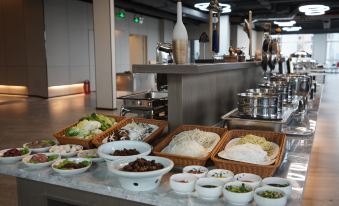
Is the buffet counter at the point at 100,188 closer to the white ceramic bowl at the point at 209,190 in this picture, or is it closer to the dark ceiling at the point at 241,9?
the white ceramic bowl at the point at 209,190

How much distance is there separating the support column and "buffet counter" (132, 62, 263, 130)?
4.68 m

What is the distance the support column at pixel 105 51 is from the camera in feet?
24.2

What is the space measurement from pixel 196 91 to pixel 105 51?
5579 millimetres

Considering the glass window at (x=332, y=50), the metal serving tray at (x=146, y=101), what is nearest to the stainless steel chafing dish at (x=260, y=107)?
the metal serving tray at (x=146, y=101)

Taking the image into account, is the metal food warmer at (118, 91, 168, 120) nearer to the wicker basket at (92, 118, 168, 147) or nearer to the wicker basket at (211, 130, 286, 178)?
the wicker basket at (92, 118, 168, 147)

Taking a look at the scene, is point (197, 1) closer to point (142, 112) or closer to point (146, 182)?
point (142, 112)

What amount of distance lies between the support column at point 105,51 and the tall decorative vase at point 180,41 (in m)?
5.65

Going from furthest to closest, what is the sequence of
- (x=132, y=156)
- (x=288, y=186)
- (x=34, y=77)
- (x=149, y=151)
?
(x=34, y=77), (x=149, y=151), (x=132, y=156), (x=288, y=186)

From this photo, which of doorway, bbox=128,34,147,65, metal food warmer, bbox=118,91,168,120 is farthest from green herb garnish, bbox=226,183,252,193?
doorway, bbox=128,34,147,65

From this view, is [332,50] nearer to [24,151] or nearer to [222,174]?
[222,174]

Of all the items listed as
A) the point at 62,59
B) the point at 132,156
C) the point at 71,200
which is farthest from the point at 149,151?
the point at 62,59

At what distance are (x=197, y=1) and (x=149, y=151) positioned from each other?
936 cm

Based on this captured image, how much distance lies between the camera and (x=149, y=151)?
1578 millimetres

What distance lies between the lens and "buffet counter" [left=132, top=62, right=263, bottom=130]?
189cm
